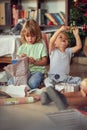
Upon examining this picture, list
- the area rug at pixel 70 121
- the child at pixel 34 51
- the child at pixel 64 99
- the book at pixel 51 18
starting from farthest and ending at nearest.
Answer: the book at pixel 51 18 < the child at pixel 34 51 < the child at pixel 64 99 < the area rug at pixel 70 121

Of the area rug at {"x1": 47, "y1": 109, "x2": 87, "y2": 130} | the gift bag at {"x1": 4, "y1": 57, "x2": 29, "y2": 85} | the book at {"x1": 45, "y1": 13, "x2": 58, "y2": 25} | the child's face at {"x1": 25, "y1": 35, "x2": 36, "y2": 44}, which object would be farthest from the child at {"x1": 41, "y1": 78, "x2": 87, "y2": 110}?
the book at {"x1": 45, "y1": 13, "x2": 58, "y2": 25}

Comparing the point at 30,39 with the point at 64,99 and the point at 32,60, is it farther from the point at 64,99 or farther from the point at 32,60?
the point at 64,99

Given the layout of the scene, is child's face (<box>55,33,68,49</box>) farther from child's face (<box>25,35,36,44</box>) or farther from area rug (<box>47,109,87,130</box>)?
area rug (<box>47,109,87,130</box>)

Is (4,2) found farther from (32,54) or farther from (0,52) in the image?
(32,54)

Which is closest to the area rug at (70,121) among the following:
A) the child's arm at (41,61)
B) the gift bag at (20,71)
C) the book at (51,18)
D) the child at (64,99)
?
the child at (64,99)

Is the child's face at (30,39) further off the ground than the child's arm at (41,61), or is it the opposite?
the child's face at (30,39)

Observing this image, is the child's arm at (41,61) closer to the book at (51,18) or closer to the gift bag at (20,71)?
the gift bag at (20,71)

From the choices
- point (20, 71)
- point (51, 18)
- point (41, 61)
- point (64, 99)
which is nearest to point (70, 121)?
point (64, 99)

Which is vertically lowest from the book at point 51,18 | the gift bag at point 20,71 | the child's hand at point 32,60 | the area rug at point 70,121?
the gift bag at point 20,71

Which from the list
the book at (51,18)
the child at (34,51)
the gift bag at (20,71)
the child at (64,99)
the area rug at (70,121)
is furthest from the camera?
the book at (51,18)

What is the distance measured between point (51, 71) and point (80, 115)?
4.45 feet

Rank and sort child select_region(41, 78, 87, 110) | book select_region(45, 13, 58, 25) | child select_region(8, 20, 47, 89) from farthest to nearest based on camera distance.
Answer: book select_region(45, 13, 58, 25), child select_region(8, 20, 47, 89), child select_region(41, 78, 87, 110)

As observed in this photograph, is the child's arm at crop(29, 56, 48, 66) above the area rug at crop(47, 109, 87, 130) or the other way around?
the other way around

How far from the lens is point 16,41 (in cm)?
281
